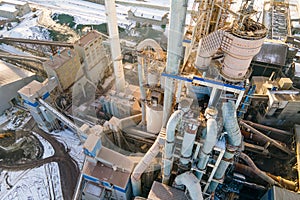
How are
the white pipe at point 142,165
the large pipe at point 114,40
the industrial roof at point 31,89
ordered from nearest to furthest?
the white pipe at point 142,165, the large pipe at point 114,40, the industrial roof at point 31,89

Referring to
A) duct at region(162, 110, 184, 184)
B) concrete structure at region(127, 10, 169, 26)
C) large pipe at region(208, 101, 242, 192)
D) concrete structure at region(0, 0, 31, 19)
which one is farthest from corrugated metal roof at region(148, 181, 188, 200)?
concrete structure at region(0, 0, 31, 19)

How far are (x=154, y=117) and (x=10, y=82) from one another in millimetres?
18874

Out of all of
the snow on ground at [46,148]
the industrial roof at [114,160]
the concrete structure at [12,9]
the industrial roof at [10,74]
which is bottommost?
the snow on ground at [46,148]

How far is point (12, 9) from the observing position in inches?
1843

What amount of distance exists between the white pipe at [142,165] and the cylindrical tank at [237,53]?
6530 mm

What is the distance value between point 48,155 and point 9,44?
23.4 m

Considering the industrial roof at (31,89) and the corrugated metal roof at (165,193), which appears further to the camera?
the industrial roof at (31,89)

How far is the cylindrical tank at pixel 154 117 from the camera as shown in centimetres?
1941

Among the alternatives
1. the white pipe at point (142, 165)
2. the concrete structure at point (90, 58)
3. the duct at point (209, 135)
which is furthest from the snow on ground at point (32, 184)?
the duct at point (209, 135)

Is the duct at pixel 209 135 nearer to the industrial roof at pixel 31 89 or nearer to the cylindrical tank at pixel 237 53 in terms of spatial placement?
the cylindrical tank at pixel 237 53

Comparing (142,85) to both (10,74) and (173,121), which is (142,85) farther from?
(10,74)

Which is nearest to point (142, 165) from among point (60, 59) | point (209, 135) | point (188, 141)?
point (188, 141)

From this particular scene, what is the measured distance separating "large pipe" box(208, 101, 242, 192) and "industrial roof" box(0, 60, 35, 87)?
25.3 m

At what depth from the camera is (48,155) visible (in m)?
24.1
